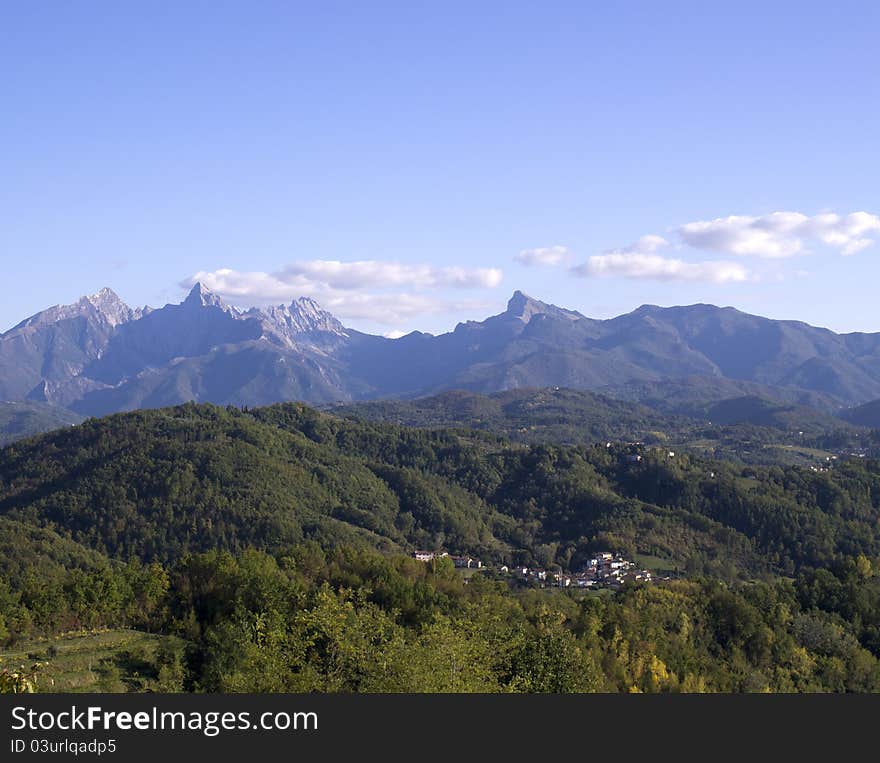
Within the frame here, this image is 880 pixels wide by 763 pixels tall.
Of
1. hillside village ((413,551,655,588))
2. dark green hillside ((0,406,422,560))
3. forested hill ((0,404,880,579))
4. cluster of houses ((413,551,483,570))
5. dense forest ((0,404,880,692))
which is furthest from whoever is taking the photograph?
forested hill ((0,404,880,579))

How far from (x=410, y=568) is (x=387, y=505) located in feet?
374

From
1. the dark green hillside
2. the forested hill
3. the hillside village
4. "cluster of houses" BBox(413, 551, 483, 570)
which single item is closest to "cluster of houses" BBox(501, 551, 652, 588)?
the hillside village

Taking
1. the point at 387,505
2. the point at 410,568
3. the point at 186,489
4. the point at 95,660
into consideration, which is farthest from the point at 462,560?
the point at 95,660

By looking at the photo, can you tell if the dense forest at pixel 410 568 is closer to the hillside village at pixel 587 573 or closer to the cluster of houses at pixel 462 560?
the cluster of houses at pixel 462 560

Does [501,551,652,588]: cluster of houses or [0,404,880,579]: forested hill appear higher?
[0,404,880,579]: forested hill

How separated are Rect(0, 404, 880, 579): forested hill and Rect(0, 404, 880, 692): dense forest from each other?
609 mm

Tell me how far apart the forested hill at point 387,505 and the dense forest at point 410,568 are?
2.00ft

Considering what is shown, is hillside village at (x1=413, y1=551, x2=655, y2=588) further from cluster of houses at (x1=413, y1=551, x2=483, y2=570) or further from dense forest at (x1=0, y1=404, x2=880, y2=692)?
dense forest at (x1=0, y1=404, x2=880, y2=692)

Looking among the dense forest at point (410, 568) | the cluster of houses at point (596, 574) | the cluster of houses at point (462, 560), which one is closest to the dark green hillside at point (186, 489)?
the dense forest at point (410, 568)

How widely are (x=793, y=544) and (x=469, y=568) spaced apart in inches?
2414

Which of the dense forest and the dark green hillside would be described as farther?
the dark green hillside

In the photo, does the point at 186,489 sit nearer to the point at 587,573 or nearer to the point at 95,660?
the point at 587,573

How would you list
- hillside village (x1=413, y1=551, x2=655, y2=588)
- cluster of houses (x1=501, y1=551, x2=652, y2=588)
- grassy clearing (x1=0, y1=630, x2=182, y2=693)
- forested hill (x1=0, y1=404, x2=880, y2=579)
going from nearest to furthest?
grassy clearing (x1=0, y1=630, x2=182, y2=693) → hillside village (x1=413, y1=551, x2=655, y2=588) → cluster of houses (x1=501, y1=551, x2=652, y2=588) → forested hill (x1=0, y1=404, x2=880, y2=579)

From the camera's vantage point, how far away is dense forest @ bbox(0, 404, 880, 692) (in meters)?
38.7
